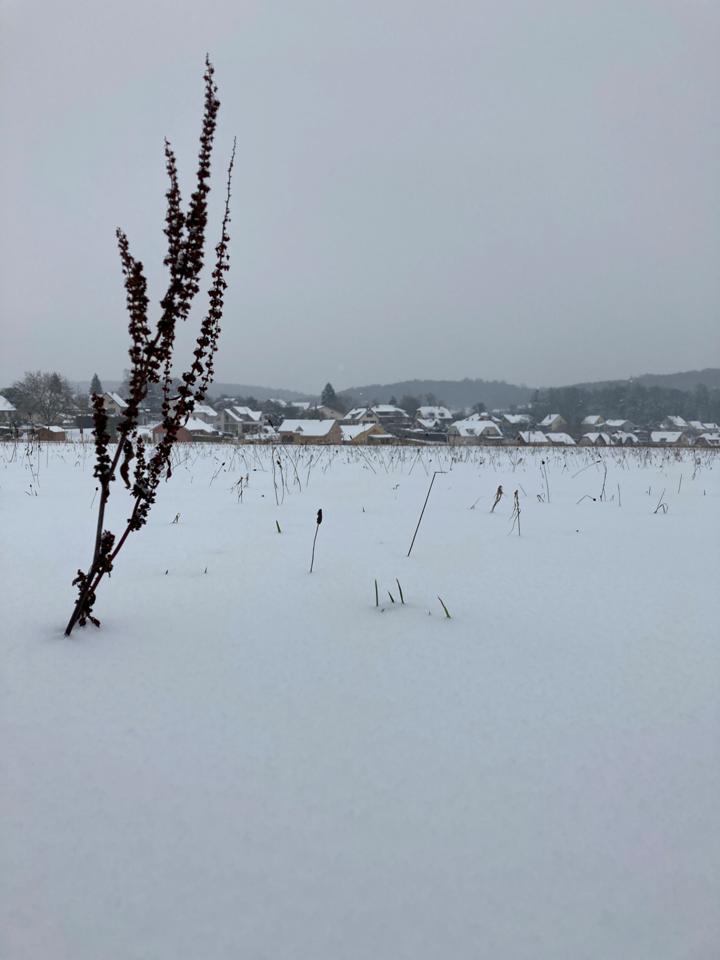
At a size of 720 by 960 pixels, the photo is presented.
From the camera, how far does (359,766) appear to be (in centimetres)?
119

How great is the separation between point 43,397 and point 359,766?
179ft

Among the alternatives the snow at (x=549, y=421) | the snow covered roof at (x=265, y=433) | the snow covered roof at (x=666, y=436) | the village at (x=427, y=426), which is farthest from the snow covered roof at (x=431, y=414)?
the snow covered roof at (x=265, y=433)

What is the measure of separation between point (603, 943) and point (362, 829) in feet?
1.31

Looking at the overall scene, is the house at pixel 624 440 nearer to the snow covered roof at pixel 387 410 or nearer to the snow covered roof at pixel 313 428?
the snow covered roof at pixel 313 428

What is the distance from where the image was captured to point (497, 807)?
3.51 feet

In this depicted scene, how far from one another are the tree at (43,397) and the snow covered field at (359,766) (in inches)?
2032

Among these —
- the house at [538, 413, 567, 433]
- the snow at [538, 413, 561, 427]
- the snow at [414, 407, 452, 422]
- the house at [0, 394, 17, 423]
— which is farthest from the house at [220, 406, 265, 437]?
the house at [538, 413, 567, 433]

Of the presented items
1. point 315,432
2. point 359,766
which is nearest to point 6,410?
point 315,432

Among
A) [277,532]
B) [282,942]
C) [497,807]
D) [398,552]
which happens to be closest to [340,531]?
[277,532]

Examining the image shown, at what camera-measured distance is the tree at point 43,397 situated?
47.6 meters

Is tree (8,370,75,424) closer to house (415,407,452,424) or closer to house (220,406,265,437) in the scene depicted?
house (220,406,265,437)

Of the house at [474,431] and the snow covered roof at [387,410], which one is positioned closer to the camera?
the house at [474,431]

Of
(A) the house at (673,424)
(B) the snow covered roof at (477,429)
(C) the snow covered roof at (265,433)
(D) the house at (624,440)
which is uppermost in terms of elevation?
(A) the house at (673,424)

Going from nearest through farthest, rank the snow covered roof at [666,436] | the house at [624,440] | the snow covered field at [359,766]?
the snow covered field at [359,766] < the house at [624,440] < the snow covered roof at [666,436]
